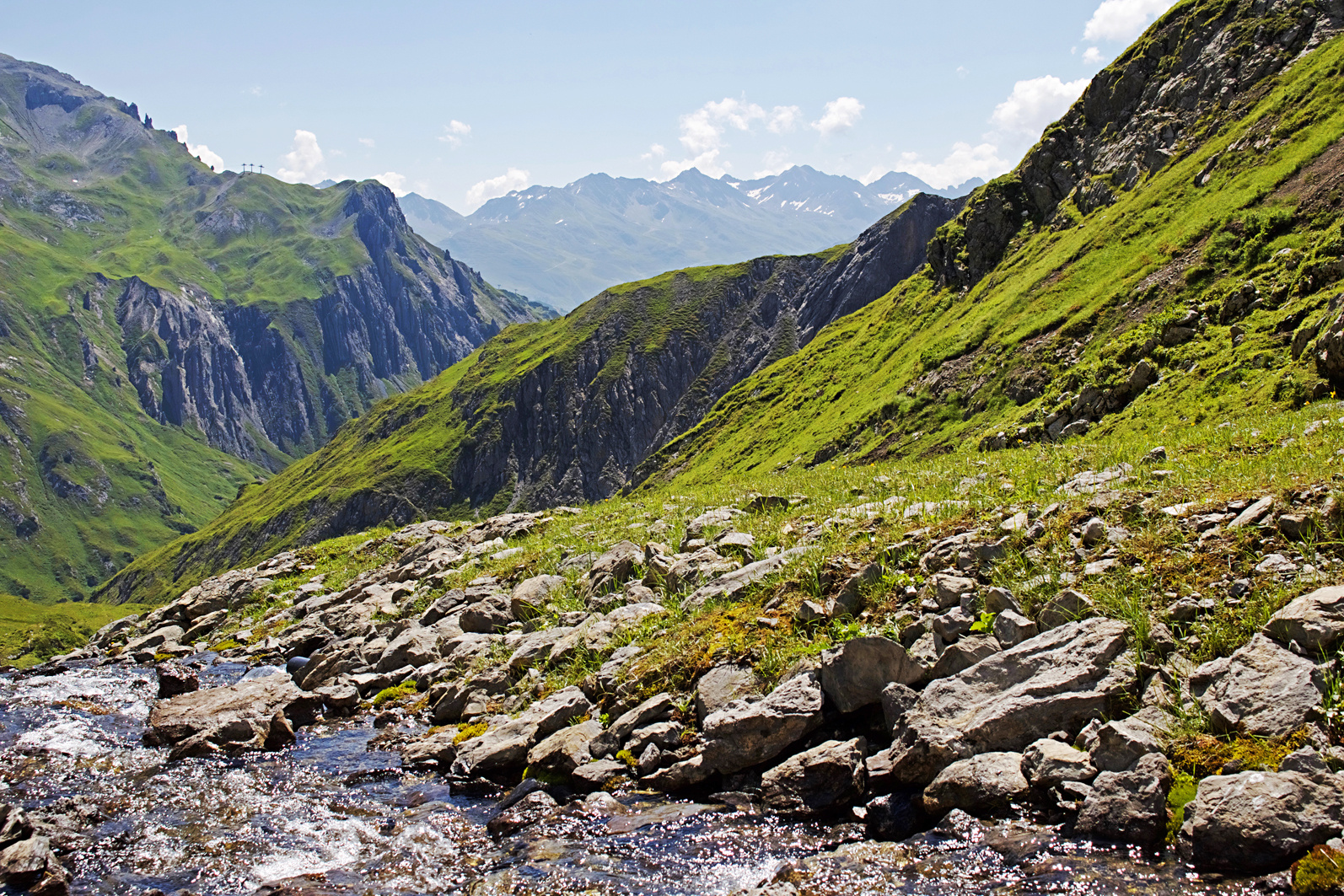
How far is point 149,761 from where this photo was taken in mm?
15430

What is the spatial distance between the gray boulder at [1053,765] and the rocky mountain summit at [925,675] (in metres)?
0.03

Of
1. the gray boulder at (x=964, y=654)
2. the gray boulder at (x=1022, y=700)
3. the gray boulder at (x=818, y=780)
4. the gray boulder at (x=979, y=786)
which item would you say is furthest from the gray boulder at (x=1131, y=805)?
the gray boulder at (x=818, y=780)

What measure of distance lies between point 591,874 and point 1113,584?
26.7ft

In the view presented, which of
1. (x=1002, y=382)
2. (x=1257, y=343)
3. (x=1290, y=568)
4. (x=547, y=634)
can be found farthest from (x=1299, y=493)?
(x=1002, y=382)

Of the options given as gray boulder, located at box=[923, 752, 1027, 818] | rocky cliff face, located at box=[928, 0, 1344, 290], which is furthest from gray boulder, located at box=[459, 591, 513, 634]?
rocky cliff face, located at box=[928, 0, 1344, 290]

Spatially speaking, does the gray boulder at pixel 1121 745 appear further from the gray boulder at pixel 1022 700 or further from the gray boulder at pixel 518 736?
the gray boulder at pixel 518 736

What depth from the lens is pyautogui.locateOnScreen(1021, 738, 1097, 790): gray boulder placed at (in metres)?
9.18

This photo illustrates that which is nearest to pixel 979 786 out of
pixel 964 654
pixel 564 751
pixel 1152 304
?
pixel 964 654

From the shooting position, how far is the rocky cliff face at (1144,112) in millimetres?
62375

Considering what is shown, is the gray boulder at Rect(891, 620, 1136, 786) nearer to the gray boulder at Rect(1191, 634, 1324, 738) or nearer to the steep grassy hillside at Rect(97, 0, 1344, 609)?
the gray boulder at Rect(1191, 634, 1324, 738)

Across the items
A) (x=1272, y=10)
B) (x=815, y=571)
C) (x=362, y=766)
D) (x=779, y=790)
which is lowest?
(x=779, y=790)

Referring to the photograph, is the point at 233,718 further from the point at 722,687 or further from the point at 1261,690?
the point at 1261,690

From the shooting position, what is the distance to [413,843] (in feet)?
37.3

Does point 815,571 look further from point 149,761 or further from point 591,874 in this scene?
point 149,761
